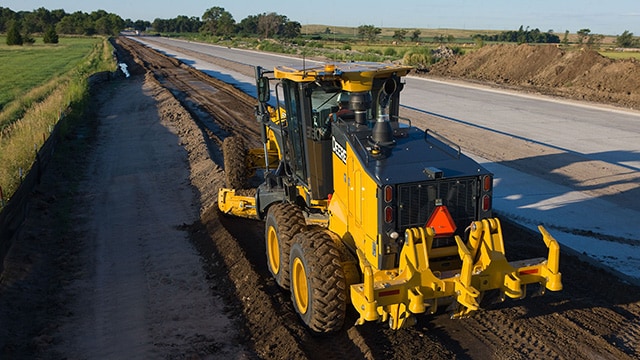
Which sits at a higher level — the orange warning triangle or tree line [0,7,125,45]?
tree line [0,7,125,45]

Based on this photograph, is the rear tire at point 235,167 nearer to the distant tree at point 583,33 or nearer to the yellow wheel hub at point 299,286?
the yellow wheel hub at point 299,286

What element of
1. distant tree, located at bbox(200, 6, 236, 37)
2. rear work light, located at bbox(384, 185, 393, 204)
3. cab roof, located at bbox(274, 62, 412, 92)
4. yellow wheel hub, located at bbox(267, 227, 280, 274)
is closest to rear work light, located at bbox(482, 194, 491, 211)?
rear work light, located at bbox(384, 185, 393, 204)

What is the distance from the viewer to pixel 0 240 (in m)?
8.30

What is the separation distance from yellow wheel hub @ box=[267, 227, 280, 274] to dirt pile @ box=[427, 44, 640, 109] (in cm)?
2317

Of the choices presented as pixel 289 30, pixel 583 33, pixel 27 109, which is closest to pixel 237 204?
pixel 27 109

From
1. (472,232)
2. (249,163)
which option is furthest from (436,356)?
(249,163)

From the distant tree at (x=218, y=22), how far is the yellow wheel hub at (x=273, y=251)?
459 ft

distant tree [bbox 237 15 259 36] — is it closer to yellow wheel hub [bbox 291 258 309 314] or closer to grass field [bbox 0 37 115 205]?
grass field [bbox 0 37 115 205]

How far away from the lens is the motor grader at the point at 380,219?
604 cm

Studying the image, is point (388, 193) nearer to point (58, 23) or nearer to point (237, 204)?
point (237, 204)

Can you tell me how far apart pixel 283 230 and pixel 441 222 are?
83.7 inches

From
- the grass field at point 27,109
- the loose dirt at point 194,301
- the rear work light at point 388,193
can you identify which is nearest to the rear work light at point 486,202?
the loose dirt at point 194,301

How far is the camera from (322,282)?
6367 mm

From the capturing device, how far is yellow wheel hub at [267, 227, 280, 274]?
26.9 feet
